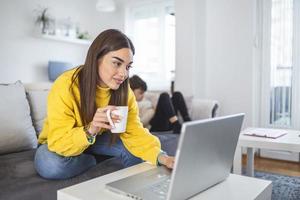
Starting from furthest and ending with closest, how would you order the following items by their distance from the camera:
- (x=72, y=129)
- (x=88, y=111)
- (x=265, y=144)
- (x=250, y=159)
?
Result: (x=250, y=159)
(x=265, y=144)
(x=88, y=111)
(x=72, y=129)

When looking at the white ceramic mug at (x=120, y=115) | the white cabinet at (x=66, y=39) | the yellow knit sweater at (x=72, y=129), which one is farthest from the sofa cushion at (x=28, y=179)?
the white cabinet at (x=66, y=39)

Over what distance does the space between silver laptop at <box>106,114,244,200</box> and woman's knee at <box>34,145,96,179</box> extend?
34cm

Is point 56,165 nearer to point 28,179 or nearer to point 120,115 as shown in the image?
point 28,179

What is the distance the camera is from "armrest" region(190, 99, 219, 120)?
8.80 feet

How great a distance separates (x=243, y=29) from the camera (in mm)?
2969

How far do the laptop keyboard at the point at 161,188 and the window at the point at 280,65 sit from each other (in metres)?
2.37

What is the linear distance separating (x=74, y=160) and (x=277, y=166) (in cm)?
214

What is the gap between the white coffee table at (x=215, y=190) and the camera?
0.74 metres

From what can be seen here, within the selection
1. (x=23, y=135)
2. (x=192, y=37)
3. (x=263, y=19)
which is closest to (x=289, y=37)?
(x=263, y=19)

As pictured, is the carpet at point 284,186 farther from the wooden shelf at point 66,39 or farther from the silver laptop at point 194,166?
the wooden shelf at point 66,39

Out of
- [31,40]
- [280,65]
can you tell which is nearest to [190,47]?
[280,65]

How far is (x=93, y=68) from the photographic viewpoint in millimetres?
1078

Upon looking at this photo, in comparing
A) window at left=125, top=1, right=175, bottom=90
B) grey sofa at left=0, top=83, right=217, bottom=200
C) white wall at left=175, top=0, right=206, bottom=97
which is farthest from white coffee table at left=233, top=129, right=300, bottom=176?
window at left=125, top=1, right=175, bottom=90

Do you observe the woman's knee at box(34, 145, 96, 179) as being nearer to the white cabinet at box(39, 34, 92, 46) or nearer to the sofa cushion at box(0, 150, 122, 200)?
the sofa cushion at box(0, 150, 122, 200)
